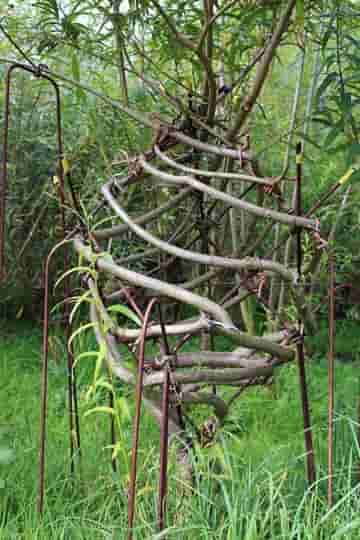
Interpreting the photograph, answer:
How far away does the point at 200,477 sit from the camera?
1.27m

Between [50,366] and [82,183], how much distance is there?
0.90 metres

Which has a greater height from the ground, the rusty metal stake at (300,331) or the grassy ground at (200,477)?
the rusty metal stake at (300,331)

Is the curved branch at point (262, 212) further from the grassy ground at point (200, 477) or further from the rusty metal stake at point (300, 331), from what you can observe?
the grassy ground at point (200, 477)

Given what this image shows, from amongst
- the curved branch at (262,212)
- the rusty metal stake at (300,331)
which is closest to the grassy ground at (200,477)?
the rusty metal stake at (300,331)

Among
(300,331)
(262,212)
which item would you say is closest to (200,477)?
(300,331)

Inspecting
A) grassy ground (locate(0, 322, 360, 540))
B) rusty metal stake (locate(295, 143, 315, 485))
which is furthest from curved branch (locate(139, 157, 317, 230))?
grassy ground (locate(0, 322, 360, 540))

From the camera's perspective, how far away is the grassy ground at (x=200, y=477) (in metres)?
1.13

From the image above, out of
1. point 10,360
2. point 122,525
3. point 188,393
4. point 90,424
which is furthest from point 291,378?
point 188,393

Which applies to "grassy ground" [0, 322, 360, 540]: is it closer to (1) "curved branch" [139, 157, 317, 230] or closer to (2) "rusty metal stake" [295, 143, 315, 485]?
(2) "rusty metal stake" [295, 143, 315, 485]

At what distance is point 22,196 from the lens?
118 inches

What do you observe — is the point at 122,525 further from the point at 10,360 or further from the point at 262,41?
the point at 10,360

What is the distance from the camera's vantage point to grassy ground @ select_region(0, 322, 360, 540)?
1.13 meters

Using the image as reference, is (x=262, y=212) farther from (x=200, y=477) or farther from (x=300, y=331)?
(x=200, y=477)

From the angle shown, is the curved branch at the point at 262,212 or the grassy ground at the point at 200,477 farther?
the grassy ground at the point at 200,477
